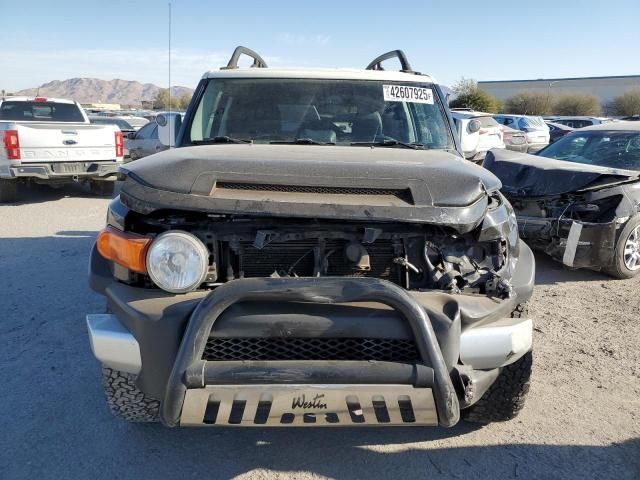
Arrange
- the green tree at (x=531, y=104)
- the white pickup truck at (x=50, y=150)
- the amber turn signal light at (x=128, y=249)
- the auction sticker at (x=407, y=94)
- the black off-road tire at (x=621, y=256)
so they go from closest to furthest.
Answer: the amber turn signal light at (x=128, y=249) → the auction sticker at (x=407, y=94) → the black off-road tire at (x=621, y=256) → the white pickup truck at (x=50, y=150) → the green tree at (x=531, y=104)

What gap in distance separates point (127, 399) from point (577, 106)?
5262 cm

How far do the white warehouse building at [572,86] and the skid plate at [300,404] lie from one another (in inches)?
2369

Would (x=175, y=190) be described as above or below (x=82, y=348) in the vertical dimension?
above

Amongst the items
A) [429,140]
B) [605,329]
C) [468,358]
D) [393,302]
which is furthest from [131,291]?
[605,329]

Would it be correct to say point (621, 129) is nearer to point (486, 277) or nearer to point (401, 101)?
point (401, 101)

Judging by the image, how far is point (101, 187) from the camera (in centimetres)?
1099

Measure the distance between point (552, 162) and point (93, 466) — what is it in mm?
5743

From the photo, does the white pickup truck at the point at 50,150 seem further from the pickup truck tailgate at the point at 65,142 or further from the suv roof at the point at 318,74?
the suv roof at the point at 318,74

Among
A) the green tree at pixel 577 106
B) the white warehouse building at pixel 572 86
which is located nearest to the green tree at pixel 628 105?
the green tree at pixel 577 106

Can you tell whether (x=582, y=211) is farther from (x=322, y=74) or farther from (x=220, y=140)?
(x=220, y=140)

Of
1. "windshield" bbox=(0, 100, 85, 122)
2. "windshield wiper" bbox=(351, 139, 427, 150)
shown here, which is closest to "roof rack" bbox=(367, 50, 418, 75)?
"windshield wiper" bbox=(351, 139, 427, 150)

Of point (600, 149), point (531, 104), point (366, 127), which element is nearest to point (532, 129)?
point (600, 149)

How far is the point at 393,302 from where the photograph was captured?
2.09 m

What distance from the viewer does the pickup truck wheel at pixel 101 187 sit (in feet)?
35.8
